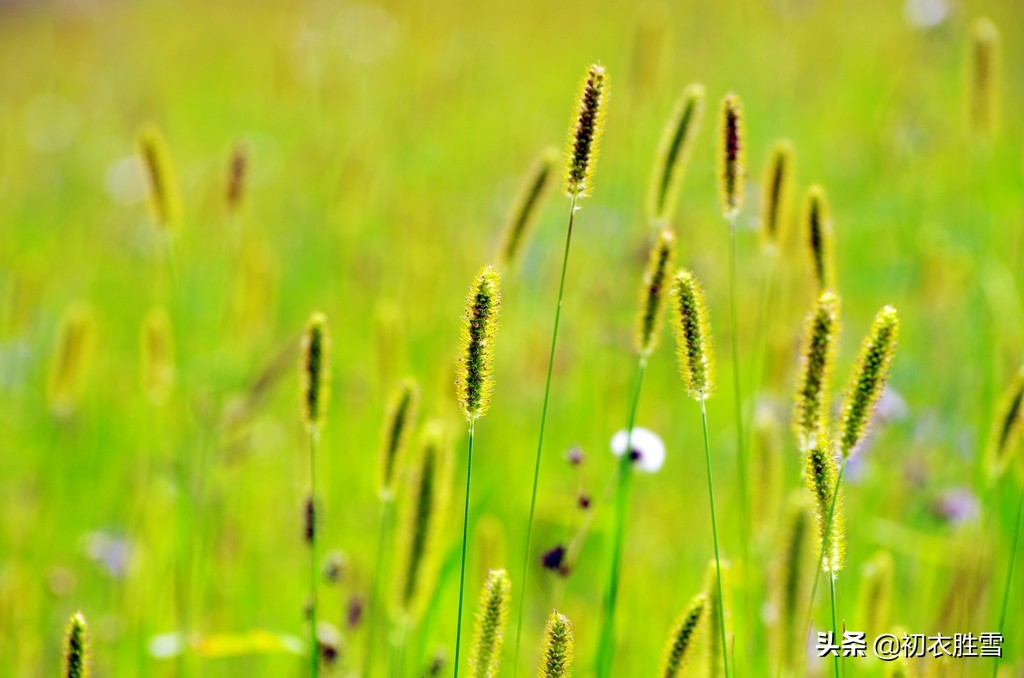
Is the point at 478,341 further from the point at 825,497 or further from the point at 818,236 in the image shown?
the point at 818,236

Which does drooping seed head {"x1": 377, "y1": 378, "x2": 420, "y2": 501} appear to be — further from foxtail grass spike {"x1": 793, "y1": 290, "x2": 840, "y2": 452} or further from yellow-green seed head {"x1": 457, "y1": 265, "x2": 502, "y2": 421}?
foxtail grass spike {"x1": 793, "y1": 290, "x2": 840, "y2": 452}

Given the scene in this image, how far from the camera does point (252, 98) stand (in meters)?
7.46

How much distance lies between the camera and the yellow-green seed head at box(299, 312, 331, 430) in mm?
1274

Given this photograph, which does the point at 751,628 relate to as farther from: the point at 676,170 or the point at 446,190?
the point at 446,190

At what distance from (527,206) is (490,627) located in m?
0.85

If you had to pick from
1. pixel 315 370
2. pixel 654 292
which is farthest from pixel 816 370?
pixel 315 370

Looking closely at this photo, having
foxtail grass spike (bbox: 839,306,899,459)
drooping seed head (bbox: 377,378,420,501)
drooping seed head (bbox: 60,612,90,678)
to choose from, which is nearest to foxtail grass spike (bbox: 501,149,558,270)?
drooping seed head (bbox: 377,378,420,501)

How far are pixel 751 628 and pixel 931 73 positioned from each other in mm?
3633

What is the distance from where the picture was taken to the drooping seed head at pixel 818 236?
1490 millimetres

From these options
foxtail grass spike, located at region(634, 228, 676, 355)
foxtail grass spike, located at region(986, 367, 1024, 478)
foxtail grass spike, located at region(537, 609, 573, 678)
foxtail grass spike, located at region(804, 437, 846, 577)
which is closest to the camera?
foxtail grass spike, located at region(537, 609, 573, 678)

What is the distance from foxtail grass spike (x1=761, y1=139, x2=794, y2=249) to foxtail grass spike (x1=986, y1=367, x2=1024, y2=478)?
426 mm

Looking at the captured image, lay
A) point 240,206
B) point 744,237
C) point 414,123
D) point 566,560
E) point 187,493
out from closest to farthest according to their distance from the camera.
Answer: point 566,560
point 240,206
point 187,493
point 744,237
point 414,123

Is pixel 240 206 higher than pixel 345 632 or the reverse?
higher

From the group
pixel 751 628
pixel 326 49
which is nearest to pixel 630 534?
pixel 751 628
